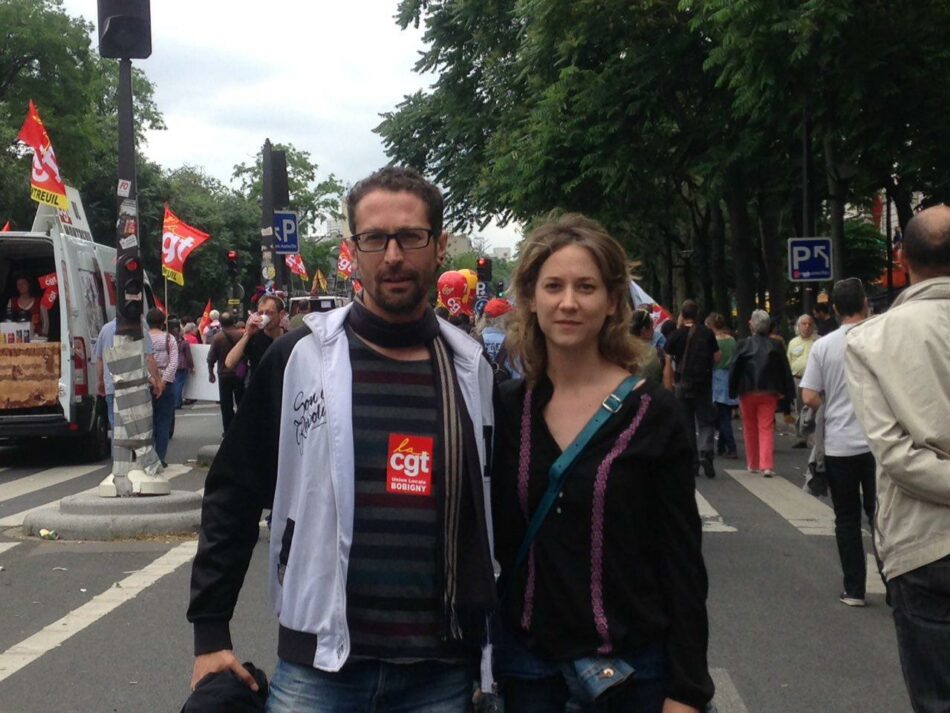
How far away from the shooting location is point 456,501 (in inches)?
106

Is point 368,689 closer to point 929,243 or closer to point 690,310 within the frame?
point 929,243

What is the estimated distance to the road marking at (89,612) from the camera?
659 centimetres

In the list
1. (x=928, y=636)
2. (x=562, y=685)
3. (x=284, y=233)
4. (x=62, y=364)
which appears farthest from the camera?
(x=284, y=233)

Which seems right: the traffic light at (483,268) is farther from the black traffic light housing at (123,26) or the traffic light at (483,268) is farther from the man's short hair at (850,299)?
the man's short hair at (850,299)

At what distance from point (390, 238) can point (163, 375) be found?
487 inches

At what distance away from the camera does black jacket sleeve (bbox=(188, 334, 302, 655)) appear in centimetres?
275

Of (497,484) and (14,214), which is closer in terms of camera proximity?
(497,484)

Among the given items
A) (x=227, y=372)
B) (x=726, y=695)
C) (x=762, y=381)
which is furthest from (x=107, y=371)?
(x=726, y=695)

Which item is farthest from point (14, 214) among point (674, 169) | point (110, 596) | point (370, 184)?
point (370, 184)

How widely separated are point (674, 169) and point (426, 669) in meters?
21.3

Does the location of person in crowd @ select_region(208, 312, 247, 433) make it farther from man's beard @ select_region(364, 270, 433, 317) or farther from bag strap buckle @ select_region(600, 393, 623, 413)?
bag strap buckle @ select_region(600, 393, 623, 413)

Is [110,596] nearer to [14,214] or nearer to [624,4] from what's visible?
[624,4]

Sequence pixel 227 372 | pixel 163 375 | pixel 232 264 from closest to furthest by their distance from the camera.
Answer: pixel 163 375 → pixel 227 372 → pixel 232 264

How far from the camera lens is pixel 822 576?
859 cm
